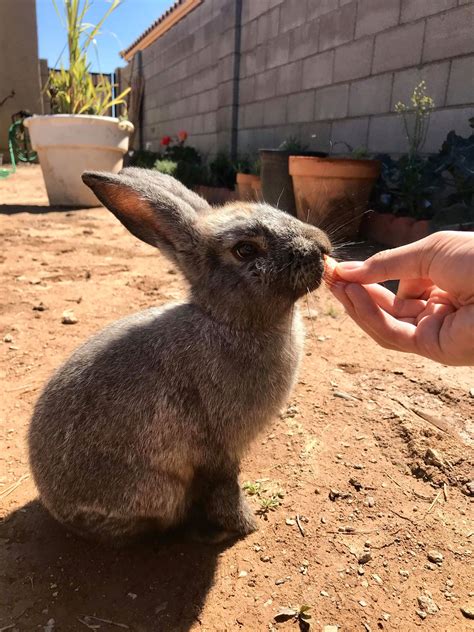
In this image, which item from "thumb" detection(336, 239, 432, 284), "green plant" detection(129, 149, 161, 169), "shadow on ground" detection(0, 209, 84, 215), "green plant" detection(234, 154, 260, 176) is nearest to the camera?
"thumb" detection(336, 239, 432, 284)

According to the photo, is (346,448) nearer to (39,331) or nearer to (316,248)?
(316,248)

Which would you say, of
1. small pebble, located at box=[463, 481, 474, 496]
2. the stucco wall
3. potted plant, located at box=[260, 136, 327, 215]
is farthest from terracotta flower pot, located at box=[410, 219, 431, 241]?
the stucco wall

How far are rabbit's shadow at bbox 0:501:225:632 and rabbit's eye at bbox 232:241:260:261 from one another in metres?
1.13

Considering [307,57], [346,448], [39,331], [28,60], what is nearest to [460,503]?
[346,448]

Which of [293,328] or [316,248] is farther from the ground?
[316,248]

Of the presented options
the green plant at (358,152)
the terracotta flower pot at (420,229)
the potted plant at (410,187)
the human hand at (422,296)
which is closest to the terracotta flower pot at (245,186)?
the green plant at (358,152)

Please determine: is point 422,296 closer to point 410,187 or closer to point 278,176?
point 410,187

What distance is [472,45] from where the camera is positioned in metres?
4.70

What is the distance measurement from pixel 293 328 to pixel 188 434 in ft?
2.06

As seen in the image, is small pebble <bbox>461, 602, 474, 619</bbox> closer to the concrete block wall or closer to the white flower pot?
the concrete block wall

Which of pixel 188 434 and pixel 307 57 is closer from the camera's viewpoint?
pixel 188 434

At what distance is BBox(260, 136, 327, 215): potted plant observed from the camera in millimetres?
6434

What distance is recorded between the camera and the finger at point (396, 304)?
2252 mm

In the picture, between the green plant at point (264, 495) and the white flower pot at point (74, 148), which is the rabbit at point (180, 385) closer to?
→ the green plant at point (264, 495)
